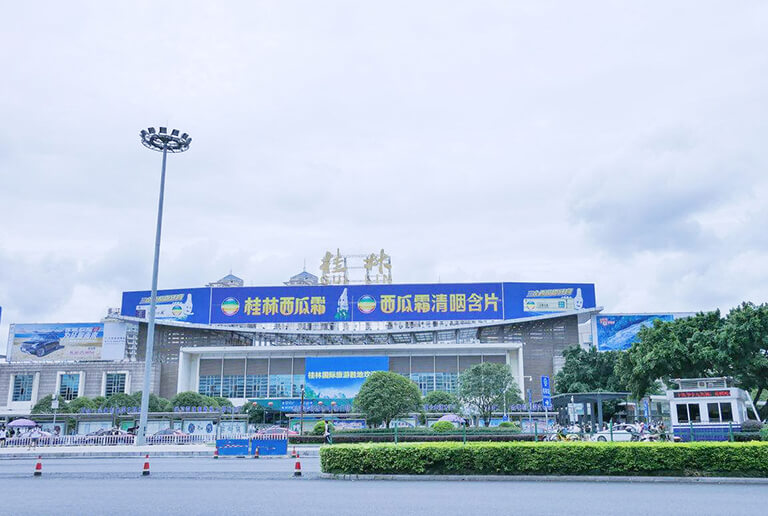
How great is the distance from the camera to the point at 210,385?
7081 centimetres

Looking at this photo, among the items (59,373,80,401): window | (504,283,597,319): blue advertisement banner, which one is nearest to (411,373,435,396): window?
(504,283,597,319): blue advertisement banner

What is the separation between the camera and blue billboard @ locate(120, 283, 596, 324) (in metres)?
67.7

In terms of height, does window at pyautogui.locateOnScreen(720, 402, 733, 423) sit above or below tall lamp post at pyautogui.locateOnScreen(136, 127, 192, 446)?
below

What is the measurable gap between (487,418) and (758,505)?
3286cm

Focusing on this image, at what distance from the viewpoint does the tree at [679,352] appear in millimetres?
30500

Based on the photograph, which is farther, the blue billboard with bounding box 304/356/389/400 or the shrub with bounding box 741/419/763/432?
the blue billboard with bounding box 304/356/389/400

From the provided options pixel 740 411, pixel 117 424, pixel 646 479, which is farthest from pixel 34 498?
pixel 117 424

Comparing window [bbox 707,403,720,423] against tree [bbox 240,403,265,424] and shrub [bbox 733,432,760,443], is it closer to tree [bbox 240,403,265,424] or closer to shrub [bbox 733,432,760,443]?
shrub [bbox 733,432,760,443]

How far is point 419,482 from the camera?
592 inches

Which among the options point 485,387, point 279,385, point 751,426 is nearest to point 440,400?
point 485,387

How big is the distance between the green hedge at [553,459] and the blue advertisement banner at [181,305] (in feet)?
188

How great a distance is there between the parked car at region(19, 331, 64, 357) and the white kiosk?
65.6 metres

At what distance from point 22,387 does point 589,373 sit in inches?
2202

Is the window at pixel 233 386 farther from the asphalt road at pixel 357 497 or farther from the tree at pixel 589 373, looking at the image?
the asphalt road at pixel 357 497
